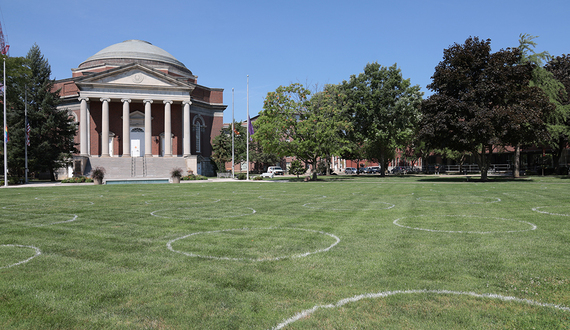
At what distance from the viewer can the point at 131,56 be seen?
59531 mm

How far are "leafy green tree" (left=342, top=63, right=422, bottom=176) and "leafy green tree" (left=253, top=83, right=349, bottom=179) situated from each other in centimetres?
928

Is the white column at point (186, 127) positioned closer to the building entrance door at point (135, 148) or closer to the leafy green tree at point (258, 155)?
the building entrance door at point (135, 148)

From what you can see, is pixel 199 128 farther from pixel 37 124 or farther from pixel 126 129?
pixel 37 124

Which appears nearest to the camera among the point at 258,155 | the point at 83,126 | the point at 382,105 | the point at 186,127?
the point at 382,105

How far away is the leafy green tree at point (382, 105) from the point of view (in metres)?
45.1

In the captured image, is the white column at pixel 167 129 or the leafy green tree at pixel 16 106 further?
the white column at pixel 167 129

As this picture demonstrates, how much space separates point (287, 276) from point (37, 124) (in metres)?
Answer: 48.1

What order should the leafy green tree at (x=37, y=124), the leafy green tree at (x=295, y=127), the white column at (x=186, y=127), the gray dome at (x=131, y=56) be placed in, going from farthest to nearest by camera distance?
the gray dome at (x=131, y=56), the white column at (x=186, y=127), the leafy green tree at (x=37, y=124), the leafy green tree at (x=295, y=127)

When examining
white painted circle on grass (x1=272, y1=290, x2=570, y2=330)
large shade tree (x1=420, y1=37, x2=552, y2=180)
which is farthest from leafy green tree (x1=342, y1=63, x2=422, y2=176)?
white painted circle on grass (x1=272, y1=290, x2=570, y2=330)

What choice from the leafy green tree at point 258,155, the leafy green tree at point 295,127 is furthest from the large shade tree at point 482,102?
the leafy green tree at point 258,155

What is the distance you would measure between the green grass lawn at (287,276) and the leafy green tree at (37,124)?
38.9 metres

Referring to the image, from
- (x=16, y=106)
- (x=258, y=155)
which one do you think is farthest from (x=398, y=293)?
(x=258, y=155)

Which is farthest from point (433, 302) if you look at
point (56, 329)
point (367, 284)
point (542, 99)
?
point (542, 99)

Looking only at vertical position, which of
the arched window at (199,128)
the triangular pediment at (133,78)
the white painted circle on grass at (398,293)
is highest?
the triangular pediment at (133,78)
